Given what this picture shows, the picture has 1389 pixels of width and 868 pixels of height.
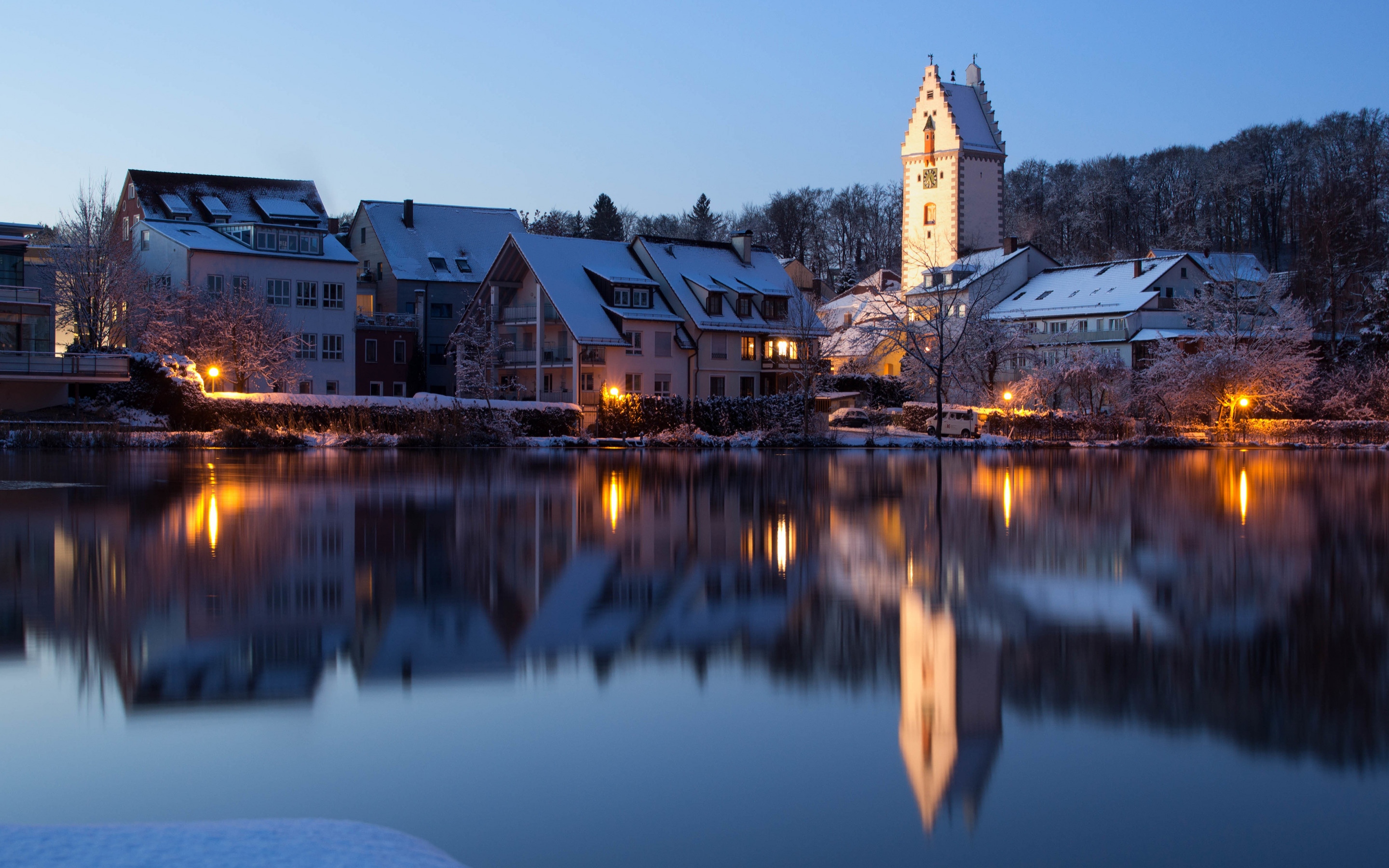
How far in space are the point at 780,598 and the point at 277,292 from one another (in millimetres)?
55298

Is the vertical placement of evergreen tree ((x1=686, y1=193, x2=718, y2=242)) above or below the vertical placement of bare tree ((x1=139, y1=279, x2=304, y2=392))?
above

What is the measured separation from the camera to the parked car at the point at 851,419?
193 ft

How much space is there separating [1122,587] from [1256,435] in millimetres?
49211

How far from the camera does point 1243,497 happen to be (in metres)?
25.4

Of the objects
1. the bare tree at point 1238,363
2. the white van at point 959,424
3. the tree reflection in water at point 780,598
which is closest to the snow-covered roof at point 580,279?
the white van at point 959,424

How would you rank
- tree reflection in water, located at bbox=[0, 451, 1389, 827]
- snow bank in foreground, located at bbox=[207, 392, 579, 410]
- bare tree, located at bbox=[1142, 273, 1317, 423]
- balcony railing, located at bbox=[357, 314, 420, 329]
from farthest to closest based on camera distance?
1. balcony railing, located at bbox=[357, 314, 420, 329]
2. bare tree, located at bbox=[1142, 273, 1317, 423]
3. snow bank in foreground, located at bbox=[207, 392, 579, 410]
4. tree reflection in water, located at bbox=[0, 451, 1389, 827]

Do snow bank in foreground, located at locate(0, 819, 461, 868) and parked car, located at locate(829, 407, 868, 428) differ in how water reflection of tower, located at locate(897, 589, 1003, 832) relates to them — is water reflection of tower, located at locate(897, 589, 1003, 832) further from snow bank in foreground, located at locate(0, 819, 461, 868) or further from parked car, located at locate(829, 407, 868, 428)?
parked car, located at locate(829, 407, 868, 428)

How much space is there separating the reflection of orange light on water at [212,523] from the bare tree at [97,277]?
124 ft

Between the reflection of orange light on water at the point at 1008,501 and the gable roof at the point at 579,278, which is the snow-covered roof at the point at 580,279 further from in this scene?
the reflection of orange light on water at the point at 1008,501

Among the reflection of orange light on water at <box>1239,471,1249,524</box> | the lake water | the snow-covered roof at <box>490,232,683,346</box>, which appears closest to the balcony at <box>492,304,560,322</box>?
the snow-covered roof at <box>490,232,683,346</box>

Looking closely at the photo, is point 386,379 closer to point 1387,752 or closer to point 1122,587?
point 1122,587

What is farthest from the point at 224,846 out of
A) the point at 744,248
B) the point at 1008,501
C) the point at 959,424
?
the point at 744,248

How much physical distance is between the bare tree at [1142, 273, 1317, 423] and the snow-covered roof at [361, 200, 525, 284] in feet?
118

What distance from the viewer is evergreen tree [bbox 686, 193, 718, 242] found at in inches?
4631
